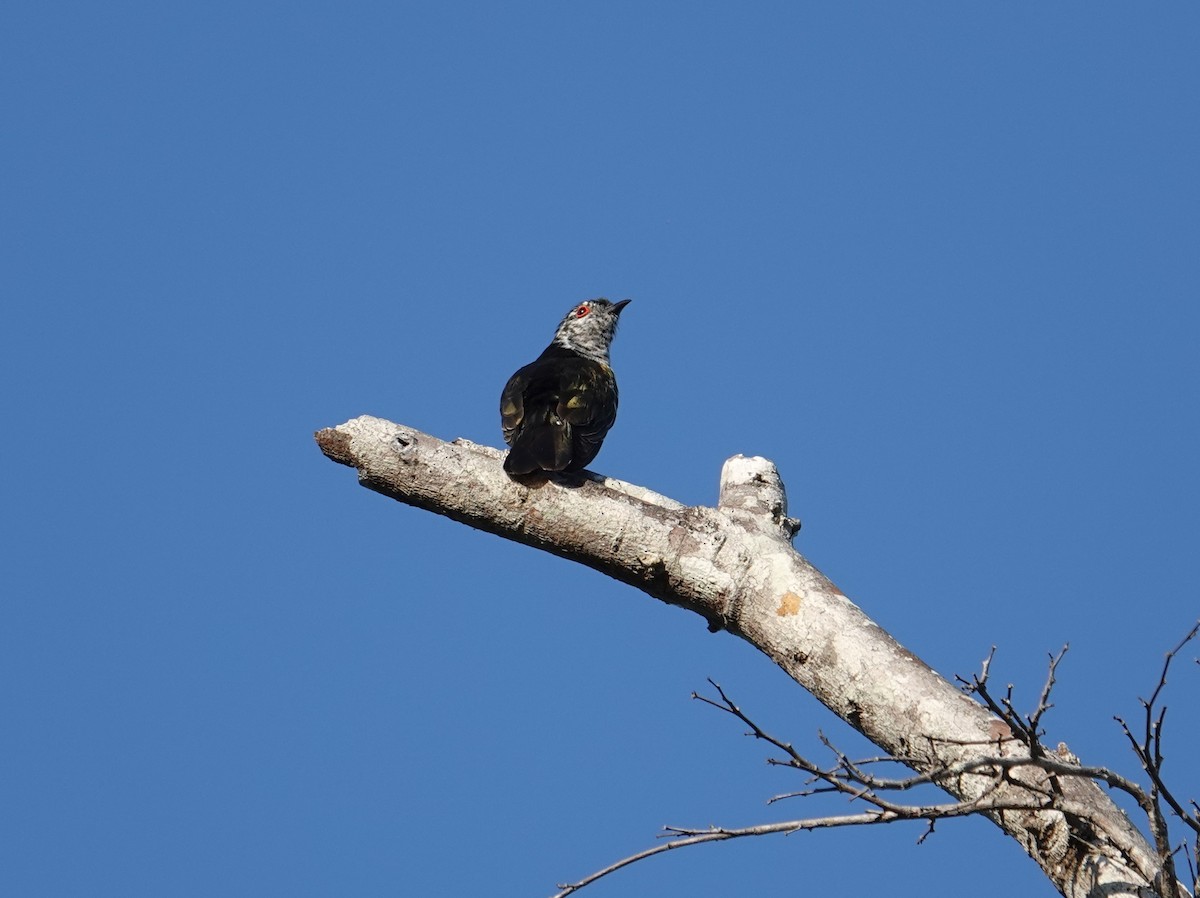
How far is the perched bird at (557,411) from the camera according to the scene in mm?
5246

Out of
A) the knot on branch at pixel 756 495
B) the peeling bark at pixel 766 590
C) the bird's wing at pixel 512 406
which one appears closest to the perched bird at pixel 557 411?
the bird's wing at pixel 512 406

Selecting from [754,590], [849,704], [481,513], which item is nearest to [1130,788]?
[849,704]

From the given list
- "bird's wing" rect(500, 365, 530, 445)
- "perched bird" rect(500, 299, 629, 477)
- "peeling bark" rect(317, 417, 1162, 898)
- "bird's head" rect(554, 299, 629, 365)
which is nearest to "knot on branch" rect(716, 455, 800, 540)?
"peeling bark" rect(317, 417, 1162, 898)

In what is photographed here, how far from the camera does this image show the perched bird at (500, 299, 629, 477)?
5.25m

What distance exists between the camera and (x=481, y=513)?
509cm

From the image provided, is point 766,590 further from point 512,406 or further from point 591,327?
point 591,327

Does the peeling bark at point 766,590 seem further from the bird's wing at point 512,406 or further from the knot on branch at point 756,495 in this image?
the bird's wing at point 512,406

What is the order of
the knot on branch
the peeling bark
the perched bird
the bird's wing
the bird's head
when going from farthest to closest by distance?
the bird's head → the bird's wing → the perched bird → the knot on branch → the peeling bark

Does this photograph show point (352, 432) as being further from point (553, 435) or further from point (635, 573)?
point (635, 573)

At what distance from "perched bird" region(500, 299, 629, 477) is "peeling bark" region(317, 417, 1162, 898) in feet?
0.49

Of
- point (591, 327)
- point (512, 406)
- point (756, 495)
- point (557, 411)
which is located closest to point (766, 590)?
point (756, 495)

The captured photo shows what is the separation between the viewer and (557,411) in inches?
241

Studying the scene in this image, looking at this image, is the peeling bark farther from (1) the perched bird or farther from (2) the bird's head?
(2) the bird's head

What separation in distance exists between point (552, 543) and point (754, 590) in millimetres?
911
